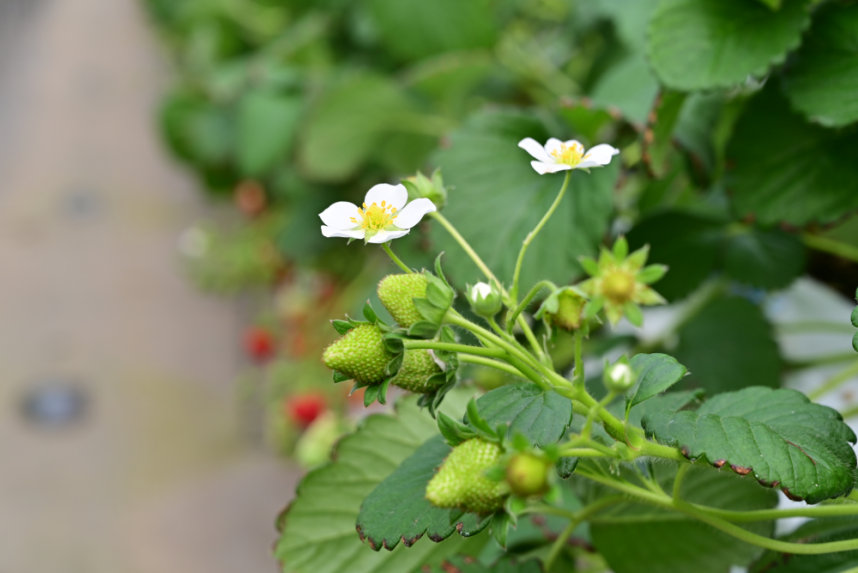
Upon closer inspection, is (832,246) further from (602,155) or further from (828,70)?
(602,155)

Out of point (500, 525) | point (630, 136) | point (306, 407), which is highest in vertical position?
point (500, 525)

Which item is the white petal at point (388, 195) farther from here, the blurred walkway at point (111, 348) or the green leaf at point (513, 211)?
the blurred walkway at point (111, 348)

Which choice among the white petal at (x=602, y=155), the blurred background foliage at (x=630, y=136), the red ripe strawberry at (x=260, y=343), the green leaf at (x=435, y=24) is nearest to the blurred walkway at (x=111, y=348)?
the red ripe strawberry at (x=260, y=343)

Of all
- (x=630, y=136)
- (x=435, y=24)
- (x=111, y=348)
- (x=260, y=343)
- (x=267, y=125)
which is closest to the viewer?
(x=630, y=136)

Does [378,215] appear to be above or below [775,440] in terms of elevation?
above

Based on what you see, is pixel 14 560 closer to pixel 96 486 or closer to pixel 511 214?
pixel 96 486

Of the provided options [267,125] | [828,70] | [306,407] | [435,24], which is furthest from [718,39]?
[306,407]

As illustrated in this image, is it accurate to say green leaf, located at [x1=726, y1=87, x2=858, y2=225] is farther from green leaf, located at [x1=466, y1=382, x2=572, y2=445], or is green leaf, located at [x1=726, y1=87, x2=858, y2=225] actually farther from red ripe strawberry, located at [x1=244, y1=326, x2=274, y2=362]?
red ripe strawberry, located at [x1=244, y1=326, x2=274, y2=362]

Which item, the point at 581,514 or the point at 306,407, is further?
the point at 306,407
